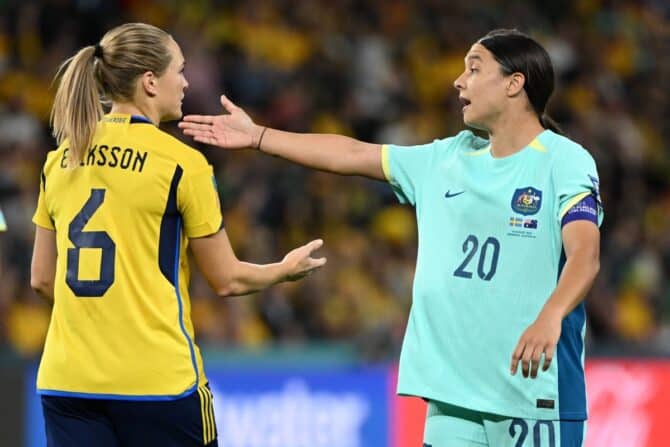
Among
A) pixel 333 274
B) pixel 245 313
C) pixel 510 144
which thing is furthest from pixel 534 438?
Result: pixel 333 274

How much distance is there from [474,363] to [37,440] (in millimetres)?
4806

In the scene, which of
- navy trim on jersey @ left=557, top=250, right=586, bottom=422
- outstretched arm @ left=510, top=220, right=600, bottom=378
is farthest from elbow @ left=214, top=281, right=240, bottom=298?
navy trim on jersey @ left=557, top=250, right=586, bottom=422

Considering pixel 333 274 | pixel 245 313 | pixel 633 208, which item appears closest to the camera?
pixel 245 313

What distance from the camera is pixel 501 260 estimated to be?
4.45 metres

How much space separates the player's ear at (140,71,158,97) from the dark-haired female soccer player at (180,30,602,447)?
103 centimetres

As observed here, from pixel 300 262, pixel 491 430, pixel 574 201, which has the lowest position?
pixel 491 430

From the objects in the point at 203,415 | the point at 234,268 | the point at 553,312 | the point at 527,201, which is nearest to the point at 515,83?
the point at 527,201

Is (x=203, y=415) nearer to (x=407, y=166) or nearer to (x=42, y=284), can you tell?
(x=42, y=284)

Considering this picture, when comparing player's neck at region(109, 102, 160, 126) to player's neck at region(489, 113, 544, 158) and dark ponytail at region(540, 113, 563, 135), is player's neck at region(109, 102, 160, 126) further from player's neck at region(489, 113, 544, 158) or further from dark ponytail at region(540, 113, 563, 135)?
dark ponytail at region(540, 113, 563, 135)

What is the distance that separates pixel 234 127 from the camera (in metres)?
4.94

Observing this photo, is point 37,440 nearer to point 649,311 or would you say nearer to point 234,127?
point 234,127

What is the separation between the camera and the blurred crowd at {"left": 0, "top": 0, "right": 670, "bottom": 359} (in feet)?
33.9

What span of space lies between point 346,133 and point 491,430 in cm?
858

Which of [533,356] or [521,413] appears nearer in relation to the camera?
[533,356]
